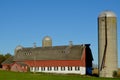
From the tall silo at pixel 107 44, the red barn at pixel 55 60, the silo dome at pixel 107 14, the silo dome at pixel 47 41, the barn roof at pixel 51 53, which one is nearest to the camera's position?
the tall silo at pixel 107 44

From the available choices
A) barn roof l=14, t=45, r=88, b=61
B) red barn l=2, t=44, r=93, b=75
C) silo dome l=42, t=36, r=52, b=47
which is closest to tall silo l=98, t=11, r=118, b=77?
red barn l=2, t=44, r=93, b=75

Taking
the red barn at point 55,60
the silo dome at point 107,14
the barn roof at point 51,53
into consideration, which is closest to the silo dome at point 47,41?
the red barn at point 55,60

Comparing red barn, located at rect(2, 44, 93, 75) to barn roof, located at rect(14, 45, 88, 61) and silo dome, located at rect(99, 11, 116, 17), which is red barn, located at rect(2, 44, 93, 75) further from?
silo dome, located at rect(99, 11, 116, 17)

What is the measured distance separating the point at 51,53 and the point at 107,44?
21.9m

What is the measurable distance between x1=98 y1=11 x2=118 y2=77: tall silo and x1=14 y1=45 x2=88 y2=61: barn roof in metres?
12.3

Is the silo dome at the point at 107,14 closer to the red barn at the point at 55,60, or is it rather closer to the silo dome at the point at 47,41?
the red barn at the point at 55,60

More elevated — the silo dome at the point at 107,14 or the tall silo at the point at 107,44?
the silo dome at the point at 107,14

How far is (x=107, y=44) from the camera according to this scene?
7119cm

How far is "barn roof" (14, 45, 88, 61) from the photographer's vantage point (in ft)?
280

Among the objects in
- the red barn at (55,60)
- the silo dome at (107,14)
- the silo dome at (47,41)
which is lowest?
the red barn at (55,60)

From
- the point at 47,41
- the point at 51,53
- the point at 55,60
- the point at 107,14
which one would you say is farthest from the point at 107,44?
the point at 47,41

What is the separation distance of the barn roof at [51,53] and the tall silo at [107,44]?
12273 mm

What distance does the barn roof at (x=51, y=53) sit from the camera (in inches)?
3356

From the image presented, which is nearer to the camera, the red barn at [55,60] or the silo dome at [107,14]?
the silo dome at [107,14]
